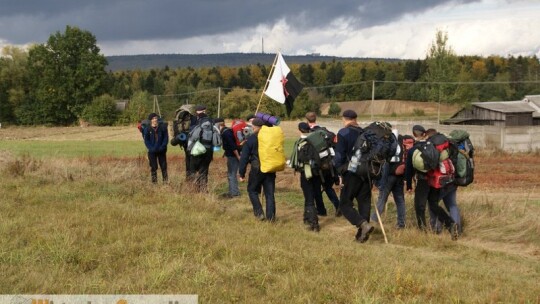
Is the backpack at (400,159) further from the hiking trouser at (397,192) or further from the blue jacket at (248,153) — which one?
the blue jacket at (248,153)

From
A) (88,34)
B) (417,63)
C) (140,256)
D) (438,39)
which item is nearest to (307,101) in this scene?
(438,39)

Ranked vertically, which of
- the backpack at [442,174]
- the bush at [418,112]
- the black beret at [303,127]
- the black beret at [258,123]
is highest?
the black beret at [258,123]

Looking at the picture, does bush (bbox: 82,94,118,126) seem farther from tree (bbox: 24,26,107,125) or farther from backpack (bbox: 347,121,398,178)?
backpack (bbox: 347,121,398,178)

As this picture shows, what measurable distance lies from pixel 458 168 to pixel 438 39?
4509 cm

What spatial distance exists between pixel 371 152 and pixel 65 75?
2895 inches

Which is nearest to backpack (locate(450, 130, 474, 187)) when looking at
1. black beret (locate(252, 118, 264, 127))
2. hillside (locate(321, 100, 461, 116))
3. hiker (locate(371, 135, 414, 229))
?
hiker (locate(371, 135, 414, 229))

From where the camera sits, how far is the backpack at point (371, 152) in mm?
8062

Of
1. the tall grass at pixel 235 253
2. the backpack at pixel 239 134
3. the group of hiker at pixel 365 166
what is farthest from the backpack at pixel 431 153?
the backpack at pixel 239 134

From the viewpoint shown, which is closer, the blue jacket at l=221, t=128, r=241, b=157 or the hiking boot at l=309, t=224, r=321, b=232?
the hiking boot at l=309, t=224, r=321, b=232

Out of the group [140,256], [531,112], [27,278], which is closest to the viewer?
[27,278]

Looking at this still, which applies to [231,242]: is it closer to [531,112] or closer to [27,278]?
[27,278]

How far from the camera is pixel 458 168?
9055mm

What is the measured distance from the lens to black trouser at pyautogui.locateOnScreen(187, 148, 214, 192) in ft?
38.7

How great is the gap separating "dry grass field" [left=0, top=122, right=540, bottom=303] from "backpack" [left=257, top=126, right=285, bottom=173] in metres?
1.02
